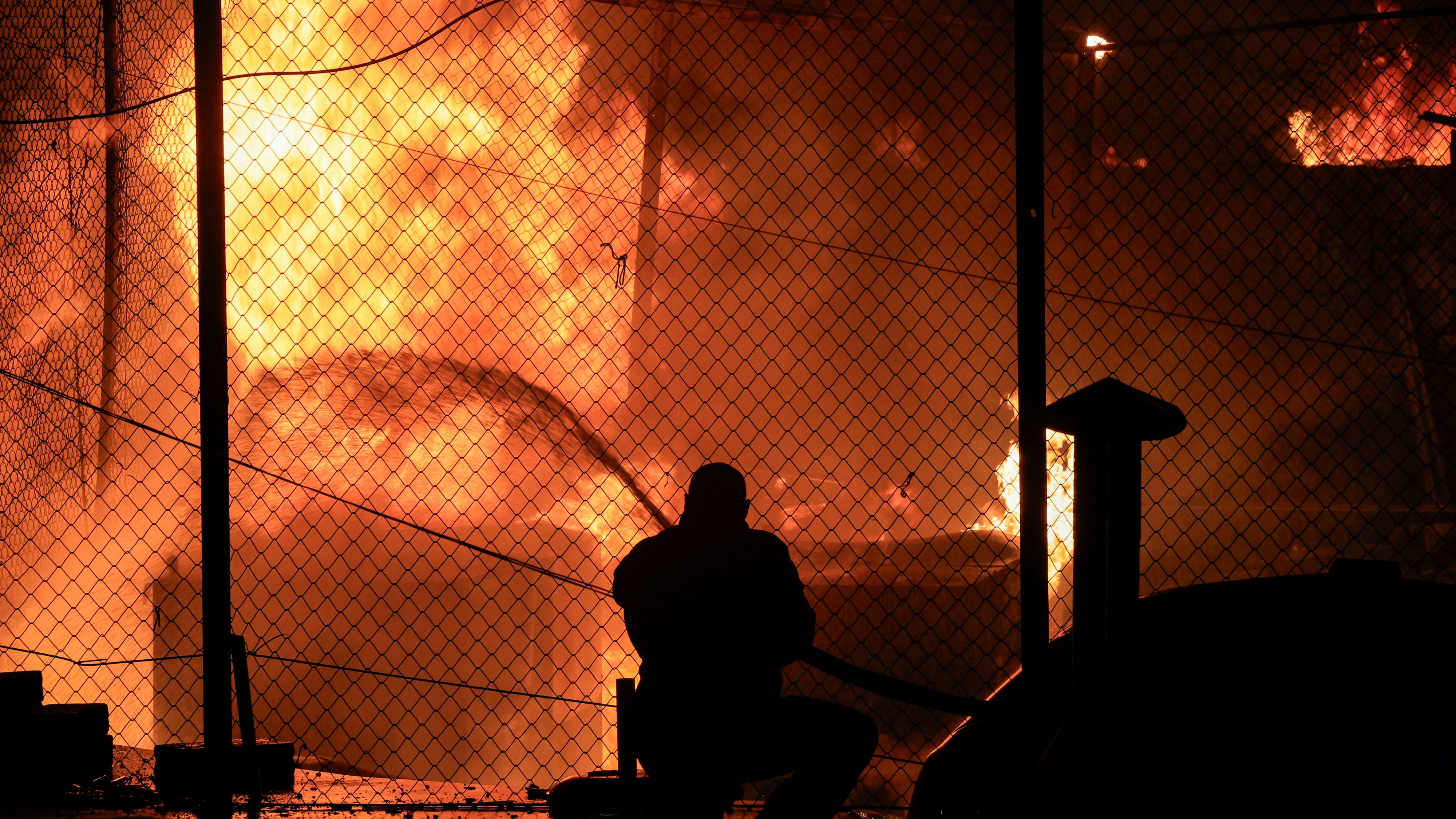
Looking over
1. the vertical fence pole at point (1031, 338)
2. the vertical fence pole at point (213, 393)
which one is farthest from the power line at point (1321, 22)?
the vertical fence pole at point (213, 393)

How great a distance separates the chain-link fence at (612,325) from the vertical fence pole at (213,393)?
2.11m

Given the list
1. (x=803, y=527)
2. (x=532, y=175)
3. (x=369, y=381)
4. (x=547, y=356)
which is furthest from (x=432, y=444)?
(x=803, y=527)

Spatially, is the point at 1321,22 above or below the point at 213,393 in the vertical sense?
above

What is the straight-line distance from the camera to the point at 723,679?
2174 mm

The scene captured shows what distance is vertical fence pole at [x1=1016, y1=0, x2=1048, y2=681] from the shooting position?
2.46 meters

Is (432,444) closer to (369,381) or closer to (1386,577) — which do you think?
(369,381)

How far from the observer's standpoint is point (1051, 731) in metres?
2.46

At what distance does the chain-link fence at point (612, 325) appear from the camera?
554 centimetres

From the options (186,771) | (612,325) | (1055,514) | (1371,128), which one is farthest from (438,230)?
(1371,128)

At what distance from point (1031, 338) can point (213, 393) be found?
A: 83.0 inches

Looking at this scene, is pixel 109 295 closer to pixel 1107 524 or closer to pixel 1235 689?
pixel 1107 524

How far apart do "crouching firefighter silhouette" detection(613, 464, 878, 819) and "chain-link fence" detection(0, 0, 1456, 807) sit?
97.9 inches

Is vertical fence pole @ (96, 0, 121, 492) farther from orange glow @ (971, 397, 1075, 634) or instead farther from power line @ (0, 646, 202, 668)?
orange glow @ (971, 397, 1075, 634)

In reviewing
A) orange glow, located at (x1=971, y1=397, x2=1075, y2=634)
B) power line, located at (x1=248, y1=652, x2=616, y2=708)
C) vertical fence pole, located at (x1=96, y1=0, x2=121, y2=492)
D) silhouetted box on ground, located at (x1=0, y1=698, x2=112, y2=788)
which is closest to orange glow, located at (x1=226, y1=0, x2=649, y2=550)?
vertical fence pole, located at (x1=96, y1=0, x2=121, y2=492)
